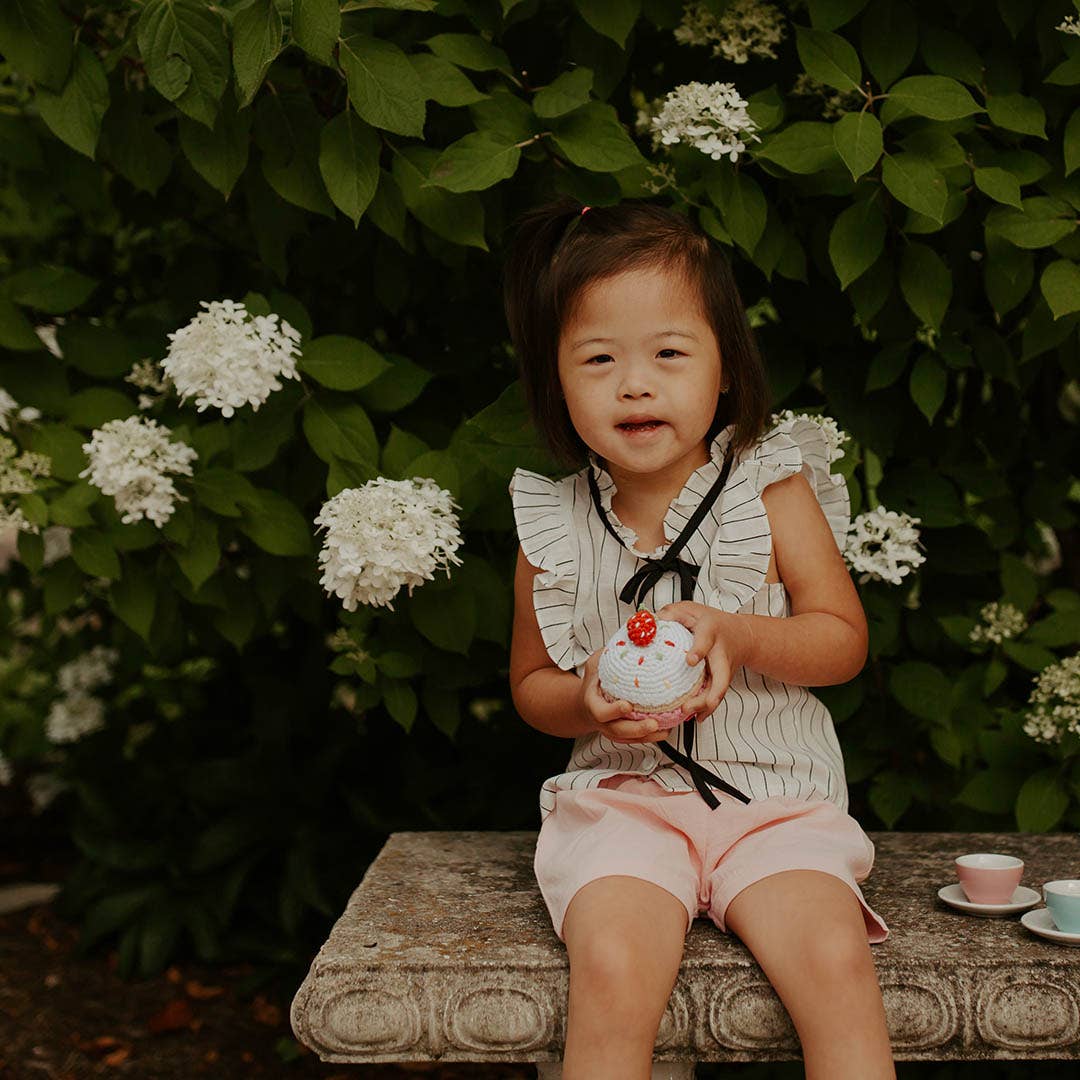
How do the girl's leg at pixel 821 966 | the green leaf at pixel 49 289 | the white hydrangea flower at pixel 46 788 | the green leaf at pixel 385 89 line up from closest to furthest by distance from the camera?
the girl's leg at pixel 821 966 < the green leaf at pixel 385 89 < the green leaf at pixel 49 289 < the white hydrangea flower at pixel 46 788

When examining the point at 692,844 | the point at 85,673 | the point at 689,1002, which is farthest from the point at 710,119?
the point at 85,673

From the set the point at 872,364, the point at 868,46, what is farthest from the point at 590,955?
the point at 868,46

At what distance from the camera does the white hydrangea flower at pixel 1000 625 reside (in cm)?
273

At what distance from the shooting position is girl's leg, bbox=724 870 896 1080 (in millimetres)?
1793

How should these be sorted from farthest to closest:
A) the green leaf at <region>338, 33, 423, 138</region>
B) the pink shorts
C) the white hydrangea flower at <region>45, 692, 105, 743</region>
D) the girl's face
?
the white hydrangea flower at <region>45, 692, 105, 743</region>, the green leaf at <region>338, 33, 423, 138</region>, the girl's face, the pink shorts

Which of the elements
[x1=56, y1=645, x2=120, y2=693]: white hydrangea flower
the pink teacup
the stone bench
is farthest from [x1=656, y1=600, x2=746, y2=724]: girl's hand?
[x1=56, y1=645, x2=120, y2=693]: white hydrangea flower

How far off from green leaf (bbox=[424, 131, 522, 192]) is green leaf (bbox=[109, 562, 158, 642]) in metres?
0.91

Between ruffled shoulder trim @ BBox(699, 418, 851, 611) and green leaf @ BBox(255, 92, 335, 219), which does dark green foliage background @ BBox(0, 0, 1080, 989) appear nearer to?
green leaf @ BBox(255, 92, 335, 219)

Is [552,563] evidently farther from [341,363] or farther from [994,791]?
[994,791]

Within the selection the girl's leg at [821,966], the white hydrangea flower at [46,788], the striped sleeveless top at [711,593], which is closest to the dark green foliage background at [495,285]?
the striped sleeveless top at [711,593]

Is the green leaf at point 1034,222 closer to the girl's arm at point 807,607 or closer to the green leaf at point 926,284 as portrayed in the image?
the green leaf at point 926,284

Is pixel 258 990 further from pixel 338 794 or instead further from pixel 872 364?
pixel 872 364

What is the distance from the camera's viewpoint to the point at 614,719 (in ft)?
6.49

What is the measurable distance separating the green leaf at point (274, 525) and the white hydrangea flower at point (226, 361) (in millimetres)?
241
